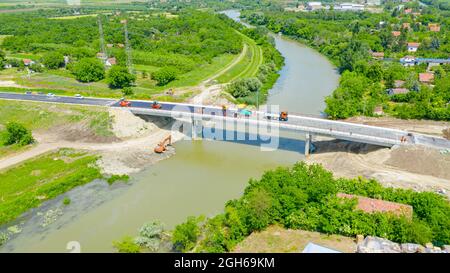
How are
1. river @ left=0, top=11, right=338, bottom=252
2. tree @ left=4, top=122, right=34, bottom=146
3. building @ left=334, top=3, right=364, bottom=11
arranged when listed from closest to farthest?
1. river @ left=0, top=11, right=338, bottom=252
2. tree @ left=4, top=122, right=34, bottom=146
3. building @ left=334, top=3, right=364, bottom=11

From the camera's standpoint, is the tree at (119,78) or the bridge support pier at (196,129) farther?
the tree at (119,78)

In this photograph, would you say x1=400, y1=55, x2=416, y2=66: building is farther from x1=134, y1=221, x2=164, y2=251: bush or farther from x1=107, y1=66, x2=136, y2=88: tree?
x1=134, y1=221, x2=164, y2=251: bush

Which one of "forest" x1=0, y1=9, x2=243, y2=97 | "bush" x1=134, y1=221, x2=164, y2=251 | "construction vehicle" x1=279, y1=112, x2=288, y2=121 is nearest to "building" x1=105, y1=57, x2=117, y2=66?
"forest" x1=0, y1=9, x2=243, y2=97

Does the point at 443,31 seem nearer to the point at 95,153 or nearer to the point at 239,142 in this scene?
the point at 239,142

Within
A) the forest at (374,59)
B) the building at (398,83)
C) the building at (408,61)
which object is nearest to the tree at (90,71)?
the forest at (374,59)

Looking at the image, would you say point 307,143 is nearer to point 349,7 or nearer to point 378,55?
point 378,55

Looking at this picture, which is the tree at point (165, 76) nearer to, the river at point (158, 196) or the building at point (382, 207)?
the river at point (158, 196)
